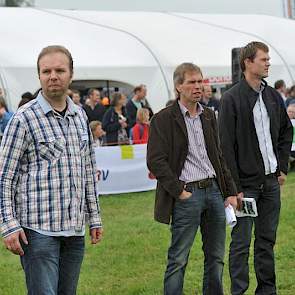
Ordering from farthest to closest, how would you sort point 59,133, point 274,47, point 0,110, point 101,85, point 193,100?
point 274,47 → point 101,85 → point 0,110 → point 193,100 → point 59,133

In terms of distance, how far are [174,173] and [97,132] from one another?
7297mm

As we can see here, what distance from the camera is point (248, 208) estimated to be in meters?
5.24

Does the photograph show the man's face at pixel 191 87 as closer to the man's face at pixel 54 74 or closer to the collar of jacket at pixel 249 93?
the collar of jacket at pixel 249 93

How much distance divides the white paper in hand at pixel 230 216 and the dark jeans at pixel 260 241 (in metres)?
0.35

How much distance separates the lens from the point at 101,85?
18.8m

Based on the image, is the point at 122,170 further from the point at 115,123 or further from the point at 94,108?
the point at 94,108

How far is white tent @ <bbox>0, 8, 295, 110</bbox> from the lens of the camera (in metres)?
17.7

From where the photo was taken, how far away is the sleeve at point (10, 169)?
359 cm

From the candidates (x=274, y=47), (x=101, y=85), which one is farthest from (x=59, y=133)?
(x=274, y=47)

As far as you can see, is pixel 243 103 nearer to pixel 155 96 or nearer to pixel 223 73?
pixel 155 96

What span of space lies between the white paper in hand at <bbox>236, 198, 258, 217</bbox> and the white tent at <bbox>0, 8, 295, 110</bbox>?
39.4ft

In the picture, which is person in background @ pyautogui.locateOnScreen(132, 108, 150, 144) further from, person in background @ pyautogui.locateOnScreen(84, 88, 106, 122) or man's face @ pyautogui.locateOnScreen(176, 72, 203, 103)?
man's face @ pyautogui.locateOnScreen(176, 72, 203, 103)

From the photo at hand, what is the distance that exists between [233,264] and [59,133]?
2333mm

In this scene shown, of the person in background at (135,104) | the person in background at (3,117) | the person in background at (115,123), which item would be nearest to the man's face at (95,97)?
the person in background at (135,104)
